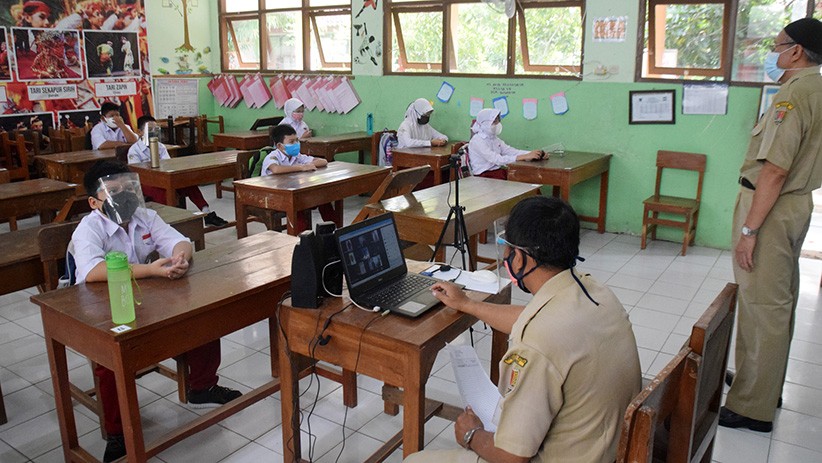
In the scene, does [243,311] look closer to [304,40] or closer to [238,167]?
[238,167]

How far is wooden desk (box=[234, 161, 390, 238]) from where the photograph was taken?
165 inches

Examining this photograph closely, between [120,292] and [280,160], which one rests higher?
[280,160]

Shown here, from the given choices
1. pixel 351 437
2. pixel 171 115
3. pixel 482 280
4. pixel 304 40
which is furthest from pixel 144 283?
pixel 171 115

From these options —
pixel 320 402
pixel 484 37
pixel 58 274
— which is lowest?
pixel 320 402

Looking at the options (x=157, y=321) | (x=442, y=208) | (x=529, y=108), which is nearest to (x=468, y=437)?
(x=157, y=321)

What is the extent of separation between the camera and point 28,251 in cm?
291

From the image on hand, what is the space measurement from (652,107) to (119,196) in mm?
4385

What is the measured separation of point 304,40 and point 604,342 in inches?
266

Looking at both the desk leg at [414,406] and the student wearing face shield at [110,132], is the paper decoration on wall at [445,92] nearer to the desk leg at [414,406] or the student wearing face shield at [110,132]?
the student wearing face shield at [110,132]

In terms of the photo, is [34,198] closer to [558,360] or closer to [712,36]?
[558,360]

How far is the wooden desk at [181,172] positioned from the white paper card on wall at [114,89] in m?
2.61

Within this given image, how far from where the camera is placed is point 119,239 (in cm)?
249

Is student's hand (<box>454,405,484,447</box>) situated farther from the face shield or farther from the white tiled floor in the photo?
the face shield

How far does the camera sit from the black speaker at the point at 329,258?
6.32 feet
